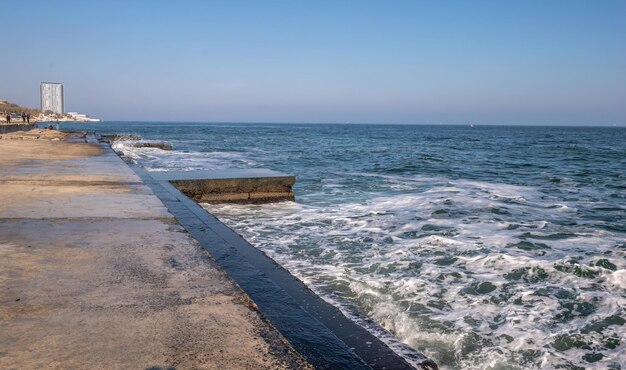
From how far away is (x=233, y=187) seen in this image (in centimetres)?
903

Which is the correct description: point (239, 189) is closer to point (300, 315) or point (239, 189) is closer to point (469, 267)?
point (469, 267)

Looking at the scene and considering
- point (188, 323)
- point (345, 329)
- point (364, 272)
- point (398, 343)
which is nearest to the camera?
point (188, 323)

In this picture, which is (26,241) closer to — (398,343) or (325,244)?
(398,343)

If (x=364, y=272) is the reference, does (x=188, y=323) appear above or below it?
above

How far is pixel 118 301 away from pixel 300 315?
985 mm

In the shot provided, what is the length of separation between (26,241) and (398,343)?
293cm

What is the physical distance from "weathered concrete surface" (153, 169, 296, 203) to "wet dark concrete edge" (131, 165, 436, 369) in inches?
177

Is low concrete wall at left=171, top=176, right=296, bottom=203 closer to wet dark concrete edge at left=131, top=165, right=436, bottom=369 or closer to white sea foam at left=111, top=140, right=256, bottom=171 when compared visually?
wet dark concrete edge at left=131, top=165, right=436, bottom=369

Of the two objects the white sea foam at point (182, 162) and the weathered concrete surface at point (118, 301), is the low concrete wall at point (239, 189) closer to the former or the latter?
Result: the weathered concrete surface at point (118, 301)

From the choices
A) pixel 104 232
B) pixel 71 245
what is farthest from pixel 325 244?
pixel 71 245

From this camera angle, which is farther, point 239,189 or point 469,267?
point 239,189

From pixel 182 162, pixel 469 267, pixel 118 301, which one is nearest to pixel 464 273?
pixel 469 267

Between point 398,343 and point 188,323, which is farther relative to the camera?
point 398,343

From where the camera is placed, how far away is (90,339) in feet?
6.59
